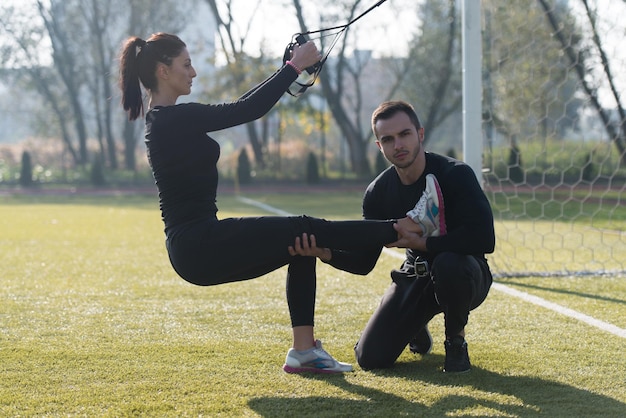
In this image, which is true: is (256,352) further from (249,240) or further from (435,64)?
(435,64)

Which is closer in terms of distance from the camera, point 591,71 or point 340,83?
point 591,71

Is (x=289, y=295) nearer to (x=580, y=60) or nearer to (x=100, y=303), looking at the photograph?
(x=100, y=303)

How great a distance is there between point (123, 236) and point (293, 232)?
831 centimetres

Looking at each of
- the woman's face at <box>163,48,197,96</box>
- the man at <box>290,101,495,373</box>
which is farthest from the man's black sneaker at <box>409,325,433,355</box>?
the woman's face at <box>163,48,197,96</box>

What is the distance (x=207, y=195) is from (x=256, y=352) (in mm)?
1047

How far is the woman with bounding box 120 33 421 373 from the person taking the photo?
370 cm

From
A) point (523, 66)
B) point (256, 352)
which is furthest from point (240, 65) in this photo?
point (256, 352)

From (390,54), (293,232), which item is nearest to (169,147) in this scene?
(293,232)

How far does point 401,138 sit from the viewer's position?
158 inches

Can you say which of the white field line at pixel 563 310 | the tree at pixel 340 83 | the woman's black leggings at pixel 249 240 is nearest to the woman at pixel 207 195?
the woman's black leggings at pixel 249 240

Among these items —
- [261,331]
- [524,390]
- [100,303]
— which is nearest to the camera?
[524,390]

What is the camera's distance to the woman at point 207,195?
12.1ft

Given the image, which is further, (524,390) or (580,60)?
(580,60)

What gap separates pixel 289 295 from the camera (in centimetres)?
405
